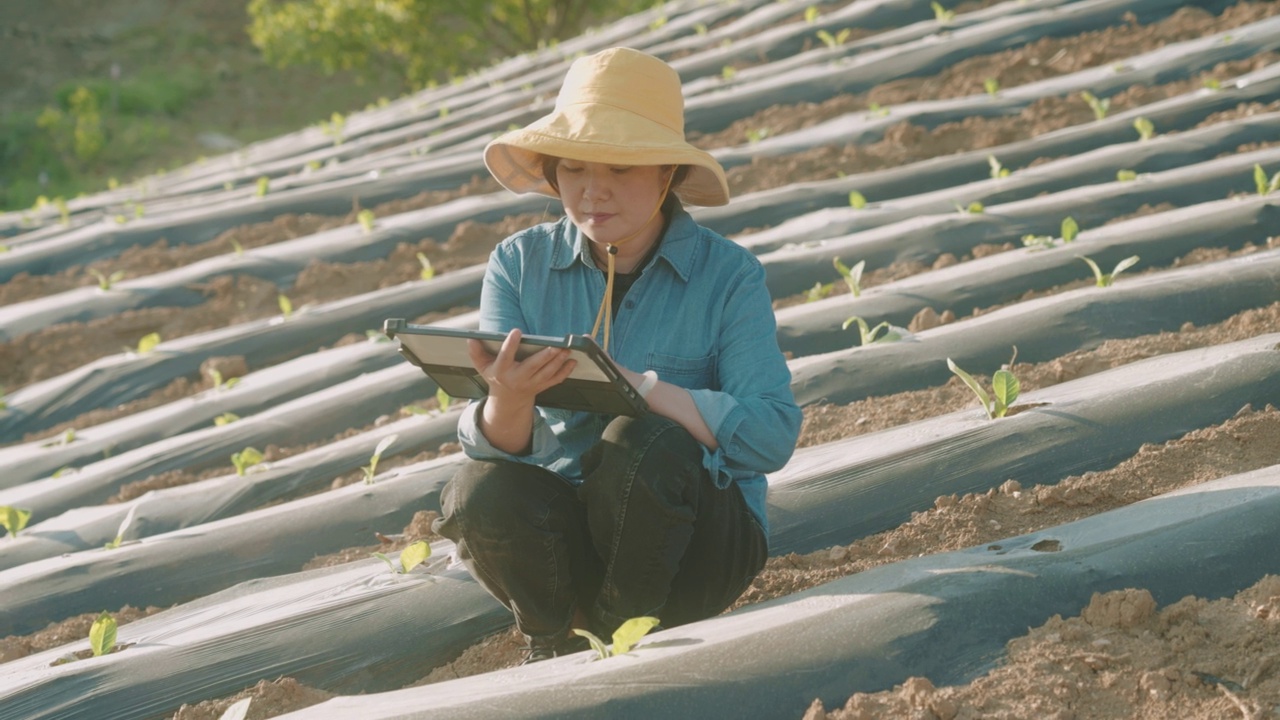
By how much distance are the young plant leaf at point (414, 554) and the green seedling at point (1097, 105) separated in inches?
124

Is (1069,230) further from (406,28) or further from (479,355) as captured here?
(406,28)

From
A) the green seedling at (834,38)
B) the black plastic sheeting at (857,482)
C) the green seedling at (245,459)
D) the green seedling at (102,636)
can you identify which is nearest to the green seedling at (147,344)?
the green seedling at (245,459)

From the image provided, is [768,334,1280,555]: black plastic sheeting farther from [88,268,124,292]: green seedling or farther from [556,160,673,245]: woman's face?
[88,268,124,292]: green seedling

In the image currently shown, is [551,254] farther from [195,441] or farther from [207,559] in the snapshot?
[195,441]

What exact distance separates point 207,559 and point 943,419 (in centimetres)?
149

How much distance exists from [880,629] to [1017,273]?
169 centimetres

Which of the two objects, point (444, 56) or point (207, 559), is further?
point (444, 56)

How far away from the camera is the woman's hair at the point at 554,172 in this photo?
197 cm

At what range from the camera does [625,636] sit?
1.66 meters

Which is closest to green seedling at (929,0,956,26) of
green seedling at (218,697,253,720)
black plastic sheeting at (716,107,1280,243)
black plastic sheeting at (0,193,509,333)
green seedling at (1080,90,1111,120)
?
green seedling at (1080,90,1111,120)

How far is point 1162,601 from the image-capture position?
5.63 feet

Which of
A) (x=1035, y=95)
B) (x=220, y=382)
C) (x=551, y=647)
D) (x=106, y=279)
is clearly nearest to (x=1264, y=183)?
(x=1035, y=95)

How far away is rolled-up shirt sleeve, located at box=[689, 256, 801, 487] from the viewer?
1785 mm

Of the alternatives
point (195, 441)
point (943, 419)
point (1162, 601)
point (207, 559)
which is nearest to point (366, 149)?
point (195, 441)
